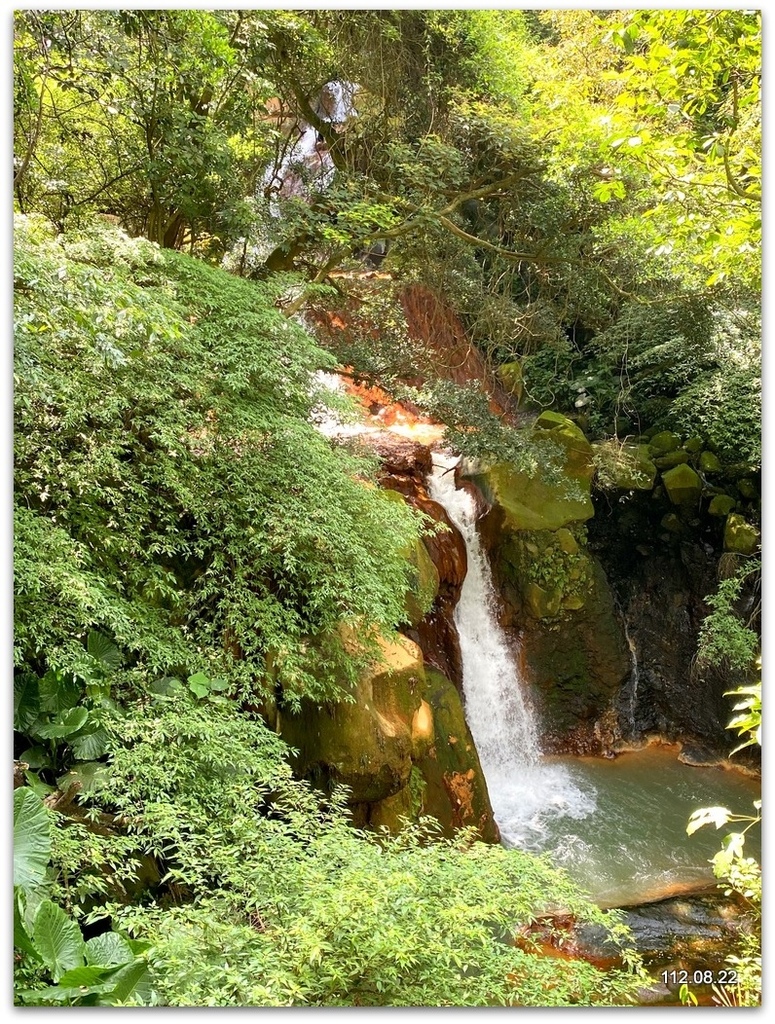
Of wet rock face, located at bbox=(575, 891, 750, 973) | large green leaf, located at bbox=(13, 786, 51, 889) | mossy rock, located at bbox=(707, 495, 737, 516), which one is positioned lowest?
wet rock face, located at bbox=(575, 891, 750, 973)

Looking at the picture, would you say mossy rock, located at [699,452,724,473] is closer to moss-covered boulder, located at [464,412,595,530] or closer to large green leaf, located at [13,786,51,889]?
moss-covered boulder, located at [464,412,595,530]

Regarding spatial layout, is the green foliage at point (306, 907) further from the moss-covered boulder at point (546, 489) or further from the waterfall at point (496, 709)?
the moss-covered boulder at point (546, 489)

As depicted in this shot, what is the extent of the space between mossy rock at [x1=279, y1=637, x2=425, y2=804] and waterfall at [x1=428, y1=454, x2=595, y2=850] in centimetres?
264

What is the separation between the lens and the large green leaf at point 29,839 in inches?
89.8

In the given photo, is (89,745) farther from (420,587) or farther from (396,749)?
A: (420,587)

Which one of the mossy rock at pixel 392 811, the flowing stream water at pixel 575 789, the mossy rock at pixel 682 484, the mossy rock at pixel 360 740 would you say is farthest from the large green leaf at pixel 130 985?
the mossy rock at pixel 682 484

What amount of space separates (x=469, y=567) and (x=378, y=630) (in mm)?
3732

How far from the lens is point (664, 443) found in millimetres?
8141

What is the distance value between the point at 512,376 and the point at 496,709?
15.1ft

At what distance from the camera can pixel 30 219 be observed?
9.82ft

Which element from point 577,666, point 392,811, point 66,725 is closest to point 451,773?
point 392,811

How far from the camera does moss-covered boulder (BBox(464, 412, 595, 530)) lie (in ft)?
24.9

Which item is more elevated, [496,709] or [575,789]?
[496,709]

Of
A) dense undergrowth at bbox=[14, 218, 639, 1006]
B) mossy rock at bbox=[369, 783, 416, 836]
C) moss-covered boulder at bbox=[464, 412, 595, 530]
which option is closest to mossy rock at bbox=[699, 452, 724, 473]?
moss-covered boulder at bbox=[464, 412, 595, 530]
